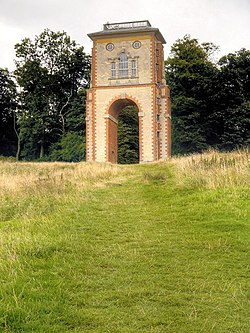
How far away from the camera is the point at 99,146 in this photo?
36188 mm

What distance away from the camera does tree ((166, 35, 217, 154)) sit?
4100cm

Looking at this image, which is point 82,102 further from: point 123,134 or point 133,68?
point 133,68

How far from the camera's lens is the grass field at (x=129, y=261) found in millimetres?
4547

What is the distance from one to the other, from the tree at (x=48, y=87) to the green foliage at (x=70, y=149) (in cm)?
152

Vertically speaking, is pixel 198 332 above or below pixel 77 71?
below

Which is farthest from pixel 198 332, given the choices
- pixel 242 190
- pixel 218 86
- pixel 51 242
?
pixel 218 86

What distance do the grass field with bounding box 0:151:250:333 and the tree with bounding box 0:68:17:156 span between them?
3940cm

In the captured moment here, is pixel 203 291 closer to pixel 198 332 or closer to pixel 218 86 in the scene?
pixel 198 332

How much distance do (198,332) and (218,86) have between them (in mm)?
39342

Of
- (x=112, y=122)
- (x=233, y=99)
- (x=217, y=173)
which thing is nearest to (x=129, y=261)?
(x=217, y=173)

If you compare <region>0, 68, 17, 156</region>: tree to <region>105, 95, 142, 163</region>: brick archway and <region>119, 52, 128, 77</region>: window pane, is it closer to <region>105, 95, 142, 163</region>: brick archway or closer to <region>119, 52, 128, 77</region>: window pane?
<region>105, 95, 142, 163</region>: brick archway

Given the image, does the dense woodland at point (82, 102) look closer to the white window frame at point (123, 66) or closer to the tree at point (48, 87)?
the tree at point (48, 87)

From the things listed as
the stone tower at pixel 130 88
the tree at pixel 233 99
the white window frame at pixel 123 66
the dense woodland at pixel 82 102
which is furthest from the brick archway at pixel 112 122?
the tree at pixel 233 99

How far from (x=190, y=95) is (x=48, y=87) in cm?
1476
